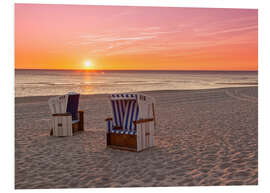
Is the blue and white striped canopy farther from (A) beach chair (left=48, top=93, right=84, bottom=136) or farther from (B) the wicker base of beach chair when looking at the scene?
(A) beach chair (left=48, top=93, right=84, bottom=136)

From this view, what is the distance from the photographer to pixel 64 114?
28.6ft

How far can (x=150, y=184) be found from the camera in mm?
4773

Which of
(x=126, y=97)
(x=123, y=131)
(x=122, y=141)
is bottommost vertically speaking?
(x=122, y=141)

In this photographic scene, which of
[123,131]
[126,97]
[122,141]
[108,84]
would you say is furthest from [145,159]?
[108,84]

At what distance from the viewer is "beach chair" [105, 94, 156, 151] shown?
6820 millimetres

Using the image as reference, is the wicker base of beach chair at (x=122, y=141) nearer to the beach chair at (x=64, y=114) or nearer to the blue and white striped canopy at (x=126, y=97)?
the blue and white striped canopy at (x=126, y=97)

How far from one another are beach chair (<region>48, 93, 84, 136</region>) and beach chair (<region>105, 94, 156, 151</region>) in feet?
6.88

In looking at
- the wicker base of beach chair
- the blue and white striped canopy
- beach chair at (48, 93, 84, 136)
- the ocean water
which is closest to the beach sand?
the wicker base of beach chair

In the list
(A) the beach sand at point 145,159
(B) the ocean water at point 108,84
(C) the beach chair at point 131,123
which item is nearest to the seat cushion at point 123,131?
(C) the beach chair at point 131,123

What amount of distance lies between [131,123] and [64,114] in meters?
2.78

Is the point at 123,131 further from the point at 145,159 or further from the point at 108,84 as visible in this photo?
the point at 108,84

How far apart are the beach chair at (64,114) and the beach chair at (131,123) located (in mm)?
2096

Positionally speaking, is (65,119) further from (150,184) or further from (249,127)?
(249,127)

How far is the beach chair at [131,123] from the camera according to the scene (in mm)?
6820
